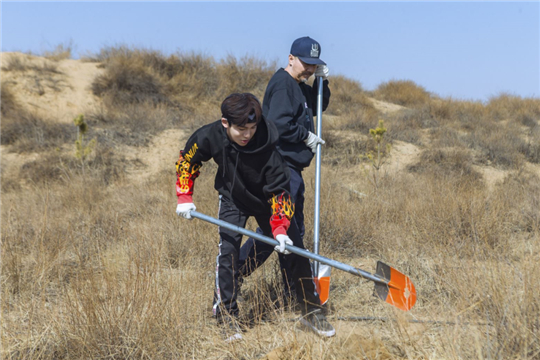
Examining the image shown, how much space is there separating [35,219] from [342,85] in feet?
38.6

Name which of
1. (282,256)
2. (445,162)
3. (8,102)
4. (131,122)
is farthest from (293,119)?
(8,102)

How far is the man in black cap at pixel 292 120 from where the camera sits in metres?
3.29

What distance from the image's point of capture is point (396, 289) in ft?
9.85

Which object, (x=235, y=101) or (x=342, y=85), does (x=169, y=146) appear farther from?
(x=235, y=101)

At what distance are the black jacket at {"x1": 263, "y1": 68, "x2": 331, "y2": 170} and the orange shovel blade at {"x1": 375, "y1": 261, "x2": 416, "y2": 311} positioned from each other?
94cm

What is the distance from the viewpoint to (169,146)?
439 inches

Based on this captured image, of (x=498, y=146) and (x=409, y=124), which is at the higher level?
(x=409, y=124)

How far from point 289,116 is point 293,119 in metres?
0.10

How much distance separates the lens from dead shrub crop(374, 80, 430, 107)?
15.8 m

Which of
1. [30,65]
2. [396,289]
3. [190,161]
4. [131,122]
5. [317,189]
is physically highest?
[30,65]

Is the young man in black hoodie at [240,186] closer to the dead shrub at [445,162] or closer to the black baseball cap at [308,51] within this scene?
the black baseball cap at [308,51]

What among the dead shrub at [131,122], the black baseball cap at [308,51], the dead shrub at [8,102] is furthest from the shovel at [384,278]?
the dead shrub at [8,102]

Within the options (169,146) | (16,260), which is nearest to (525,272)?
(16,260)

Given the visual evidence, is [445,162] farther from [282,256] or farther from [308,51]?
[282,256]
